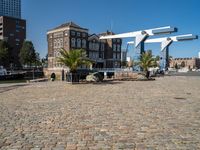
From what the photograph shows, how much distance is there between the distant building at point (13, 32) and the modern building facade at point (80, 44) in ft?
111

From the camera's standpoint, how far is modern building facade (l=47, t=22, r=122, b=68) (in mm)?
70688

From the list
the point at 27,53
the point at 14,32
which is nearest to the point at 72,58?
the point at 27,53

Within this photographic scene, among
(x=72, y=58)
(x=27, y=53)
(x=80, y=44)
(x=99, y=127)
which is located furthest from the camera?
(x=27, y=53)

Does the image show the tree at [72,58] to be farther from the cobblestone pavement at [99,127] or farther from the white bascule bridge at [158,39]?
the white bascule bridge at [158,39]

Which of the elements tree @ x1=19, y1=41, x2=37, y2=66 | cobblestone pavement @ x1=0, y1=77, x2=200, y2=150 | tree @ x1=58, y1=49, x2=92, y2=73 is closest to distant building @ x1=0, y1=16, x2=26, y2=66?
tree @ x1=19, y1=41, x2=37, y2=66

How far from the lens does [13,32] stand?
108 metres

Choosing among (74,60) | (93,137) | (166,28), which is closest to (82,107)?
(93,137)

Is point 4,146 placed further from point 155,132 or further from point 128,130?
point 155,132

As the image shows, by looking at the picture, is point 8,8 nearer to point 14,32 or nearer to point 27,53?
point 14,32

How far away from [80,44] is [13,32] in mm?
46487

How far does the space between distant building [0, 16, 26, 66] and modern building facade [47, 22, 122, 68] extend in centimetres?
3376

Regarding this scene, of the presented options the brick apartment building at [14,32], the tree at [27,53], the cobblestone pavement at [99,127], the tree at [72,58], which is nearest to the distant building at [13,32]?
the brick apartment building at [14,32]

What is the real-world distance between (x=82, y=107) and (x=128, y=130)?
418 centimetres

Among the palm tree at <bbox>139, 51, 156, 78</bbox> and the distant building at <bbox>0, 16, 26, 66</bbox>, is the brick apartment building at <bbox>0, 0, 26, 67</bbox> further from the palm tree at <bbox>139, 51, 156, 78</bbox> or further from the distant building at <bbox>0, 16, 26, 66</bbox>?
the palm tree at <bbox>139, 51, 156, 78</bbox>
